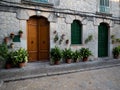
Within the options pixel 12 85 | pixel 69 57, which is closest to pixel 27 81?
pixel 12 85

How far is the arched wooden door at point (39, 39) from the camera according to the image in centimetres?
912

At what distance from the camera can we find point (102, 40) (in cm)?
1193

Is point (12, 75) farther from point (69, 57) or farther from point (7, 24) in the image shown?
point (69, 57)

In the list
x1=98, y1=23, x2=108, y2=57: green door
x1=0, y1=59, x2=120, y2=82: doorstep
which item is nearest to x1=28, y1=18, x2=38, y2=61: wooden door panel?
x1=0, y1=59, x2=120, y2=82: doorstep

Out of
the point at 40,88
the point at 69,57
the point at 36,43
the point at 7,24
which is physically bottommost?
the point at 40,88

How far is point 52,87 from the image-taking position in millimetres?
5305

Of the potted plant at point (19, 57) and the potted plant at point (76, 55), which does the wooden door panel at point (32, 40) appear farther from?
the potted plant at point (76, 55)

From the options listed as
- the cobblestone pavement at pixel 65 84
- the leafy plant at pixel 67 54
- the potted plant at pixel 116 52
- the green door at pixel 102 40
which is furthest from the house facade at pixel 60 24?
Answer: the cobblestone pavement at pixel 65 84

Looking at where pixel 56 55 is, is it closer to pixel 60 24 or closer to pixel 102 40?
pixel 60 24

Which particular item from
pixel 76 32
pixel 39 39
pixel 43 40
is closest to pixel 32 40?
pixel 39 39

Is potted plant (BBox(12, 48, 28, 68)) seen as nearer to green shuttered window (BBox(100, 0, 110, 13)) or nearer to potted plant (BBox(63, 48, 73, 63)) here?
potted plant (BBox(63, 48, 73, 63))

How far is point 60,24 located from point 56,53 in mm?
1958

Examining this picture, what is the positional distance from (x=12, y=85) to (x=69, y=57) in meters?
4.47

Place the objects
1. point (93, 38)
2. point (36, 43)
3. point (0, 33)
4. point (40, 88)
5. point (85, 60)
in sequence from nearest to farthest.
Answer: point (40, 88) → point (0, 33) → point (36, 43) → point (85, 60) → point (93, 38)
